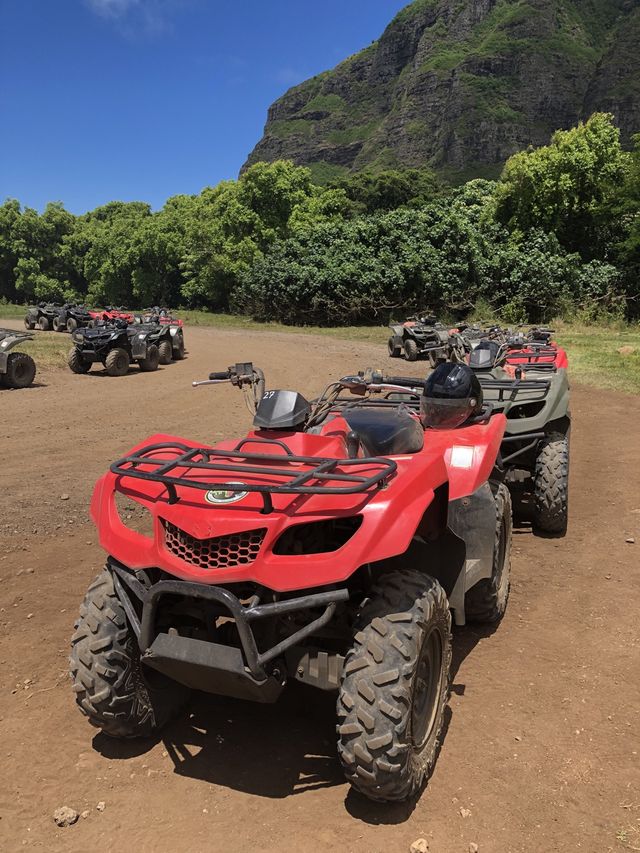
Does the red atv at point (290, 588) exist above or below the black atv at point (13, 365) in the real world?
above

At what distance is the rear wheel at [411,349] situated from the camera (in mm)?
18047

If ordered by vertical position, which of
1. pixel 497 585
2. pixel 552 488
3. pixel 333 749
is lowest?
pixel 333 749

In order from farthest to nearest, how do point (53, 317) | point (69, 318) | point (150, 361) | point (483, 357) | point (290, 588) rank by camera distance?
point (53, 317) < point (69, 318) < point (150, 361) < point (483, 357) < point (290, 588)

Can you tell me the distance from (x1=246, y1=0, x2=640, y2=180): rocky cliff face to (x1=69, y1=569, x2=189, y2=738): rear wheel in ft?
285

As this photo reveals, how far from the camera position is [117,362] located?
15375 millimetres

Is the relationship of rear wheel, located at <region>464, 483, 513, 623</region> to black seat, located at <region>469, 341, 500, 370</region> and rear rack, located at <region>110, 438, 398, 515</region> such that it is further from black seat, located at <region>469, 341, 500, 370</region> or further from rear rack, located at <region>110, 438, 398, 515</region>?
black seat, located at <region>469, 341, 500, 370</region>

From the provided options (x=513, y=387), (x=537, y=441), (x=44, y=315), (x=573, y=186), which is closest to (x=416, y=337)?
(x=537, y=441)

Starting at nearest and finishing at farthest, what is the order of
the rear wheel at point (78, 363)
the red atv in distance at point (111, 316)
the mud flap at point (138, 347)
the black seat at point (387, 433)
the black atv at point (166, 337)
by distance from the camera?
the black seat at point (387, 433), the rear wheel at point (78, 363), the mud flap at point (138, 347), the black atv at point (166, 337), the red atv in distance at point (111, 316)

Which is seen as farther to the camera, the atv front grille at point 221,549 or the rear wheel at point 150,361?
the rear wheel at point 150,361

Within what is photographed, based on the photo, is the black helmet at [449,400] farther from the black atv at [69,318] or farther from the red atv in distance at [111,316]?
the black atv at [69,318]

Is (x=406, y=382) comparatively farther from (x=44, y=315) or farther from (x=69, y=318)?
(x=44, y=315)

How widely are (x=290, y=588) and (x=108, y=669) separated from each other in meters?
0.90

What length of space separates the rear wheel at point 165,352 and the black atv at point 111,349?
1.25 m

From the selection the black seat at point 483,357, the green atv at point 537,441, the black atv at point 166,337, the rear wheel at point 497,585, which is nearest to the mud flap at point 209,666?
the rear wheel at point 497,585
